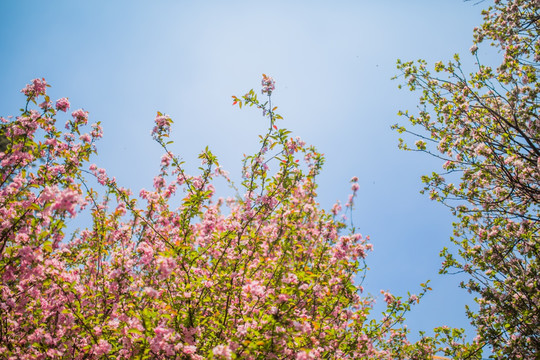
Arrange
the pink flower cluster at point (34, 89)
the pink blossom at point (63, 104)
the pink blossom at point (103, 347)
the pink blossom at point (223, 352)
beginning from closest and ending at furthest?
1. the pink blossom at point (223, 352)
2. the pink blossom at point (103, 347)
3. the pink flower cluster at point (34, 89)
4. the pink blossom at point (63, 104)

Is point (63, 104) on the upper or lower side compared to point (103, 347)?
upper

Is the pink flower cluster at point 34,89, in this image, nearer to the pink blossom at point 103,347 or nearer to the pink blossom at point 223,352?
the pink blossom at point 103,347

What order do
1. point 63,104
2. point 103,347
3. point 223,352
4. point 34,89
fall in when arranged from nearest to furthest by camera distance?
1. point 223,352
2. point 103,347
3. point 34,89
4. point 63,104

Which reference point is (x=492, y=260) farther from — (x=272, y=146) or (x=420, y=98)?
(x=272, y=146)

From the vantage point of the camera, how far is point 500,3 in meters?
8.22

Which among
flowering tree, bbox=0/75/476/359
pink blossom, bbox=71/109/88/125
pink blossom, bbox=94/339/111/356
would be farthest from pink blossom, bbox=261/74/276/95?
pink blossom, bbox=94/339/111/356

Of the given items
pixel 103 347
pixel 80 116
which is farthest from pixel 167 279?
pixel 80 116

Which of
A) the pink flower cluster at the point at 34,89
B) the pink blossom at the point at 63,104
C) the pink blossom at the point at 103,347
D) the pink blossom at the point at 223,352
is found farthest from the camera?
the pink blossom at the point at 63,104

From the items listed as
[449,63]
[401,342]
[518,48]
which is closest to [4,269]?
[401,342]

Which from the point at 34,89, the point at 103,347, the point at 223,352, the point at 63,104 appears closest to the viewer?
the point at 223,352

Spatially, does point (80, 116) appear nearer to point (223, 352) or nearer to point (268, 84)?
point (268, 84)

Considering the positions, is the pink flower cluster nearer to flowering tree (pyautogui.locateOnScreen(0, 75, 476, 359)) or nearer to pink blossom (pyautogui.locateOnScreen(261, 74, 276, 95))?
flowering tree (pyautogui.locateOnScreen(0, 75, 476, 359))

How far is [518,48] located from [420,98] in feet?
8.50

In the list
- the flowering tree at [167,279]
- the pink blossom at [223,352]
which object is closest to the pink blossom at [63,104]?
the flowering tree at [167,279]
